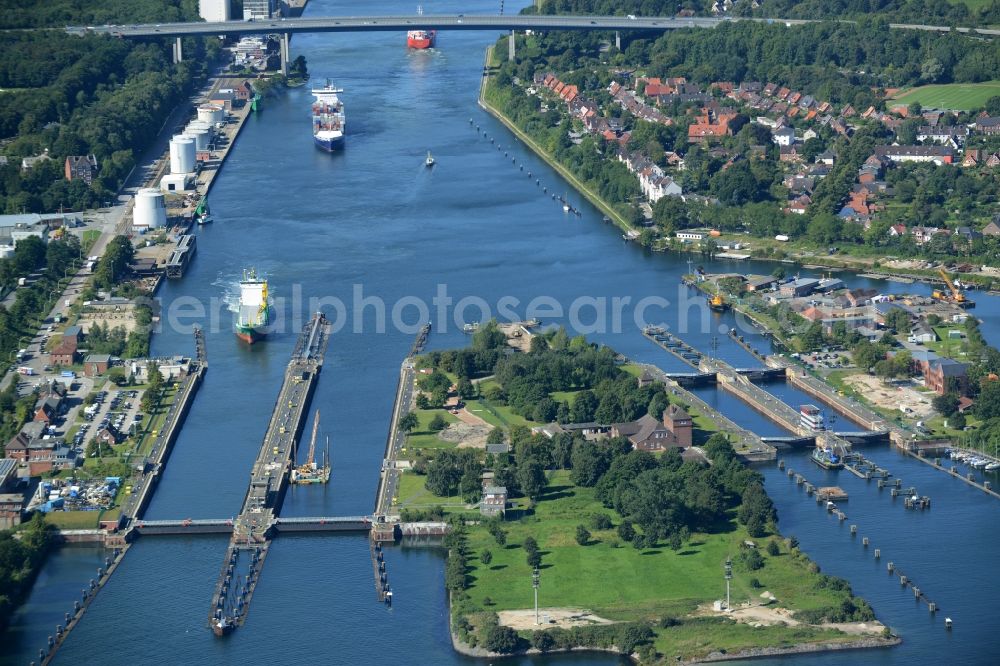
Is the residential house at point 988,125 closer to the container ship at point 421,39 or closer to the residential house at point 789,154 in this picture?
the residential house at point 789,154

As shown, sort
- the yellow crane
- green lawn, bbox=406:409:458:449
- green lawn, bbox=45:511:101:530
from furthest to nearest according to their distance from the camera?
1. the yellow crane
2. green lawn, bbox=406:409:458:449
3. green lawn, bbox=45:511:101:530

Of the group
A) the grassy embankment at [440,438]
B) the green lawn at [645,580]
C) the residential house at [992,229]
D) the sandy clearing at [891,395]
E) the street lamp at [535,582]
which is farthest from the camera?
the residential house at [992,229]

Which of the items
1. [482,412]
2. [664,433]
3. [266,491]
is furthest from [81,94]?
[664,433]

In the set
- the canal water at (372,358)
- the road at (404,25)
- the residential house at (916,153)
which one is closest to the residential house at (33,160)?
the canal water at (372,358)

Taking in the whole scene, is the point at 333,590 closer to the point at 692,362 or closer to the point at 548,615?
the point at 548,615

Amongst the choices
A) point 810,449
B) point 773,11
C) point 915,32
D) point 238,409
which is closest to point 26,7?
point 773,11

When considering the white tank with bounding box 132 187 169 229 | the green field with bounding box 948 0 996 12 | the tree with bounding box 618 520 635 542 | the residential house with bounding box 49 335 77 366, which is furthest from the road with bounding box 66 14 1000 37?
the tree with bounding box 618 520 635 542

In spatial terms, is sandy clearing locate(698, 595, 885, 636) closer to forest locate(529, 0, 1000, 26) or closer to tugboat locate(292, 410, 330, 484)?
tugboat locate(292, 410, 330, 484)

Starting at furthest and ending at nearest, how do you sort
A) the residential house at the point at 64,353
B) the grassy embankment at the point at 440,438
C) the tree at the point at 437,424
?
the residential house at the point at 64,353
the tree at the point at 437,424
the grassy embankment at the point at 440,438
